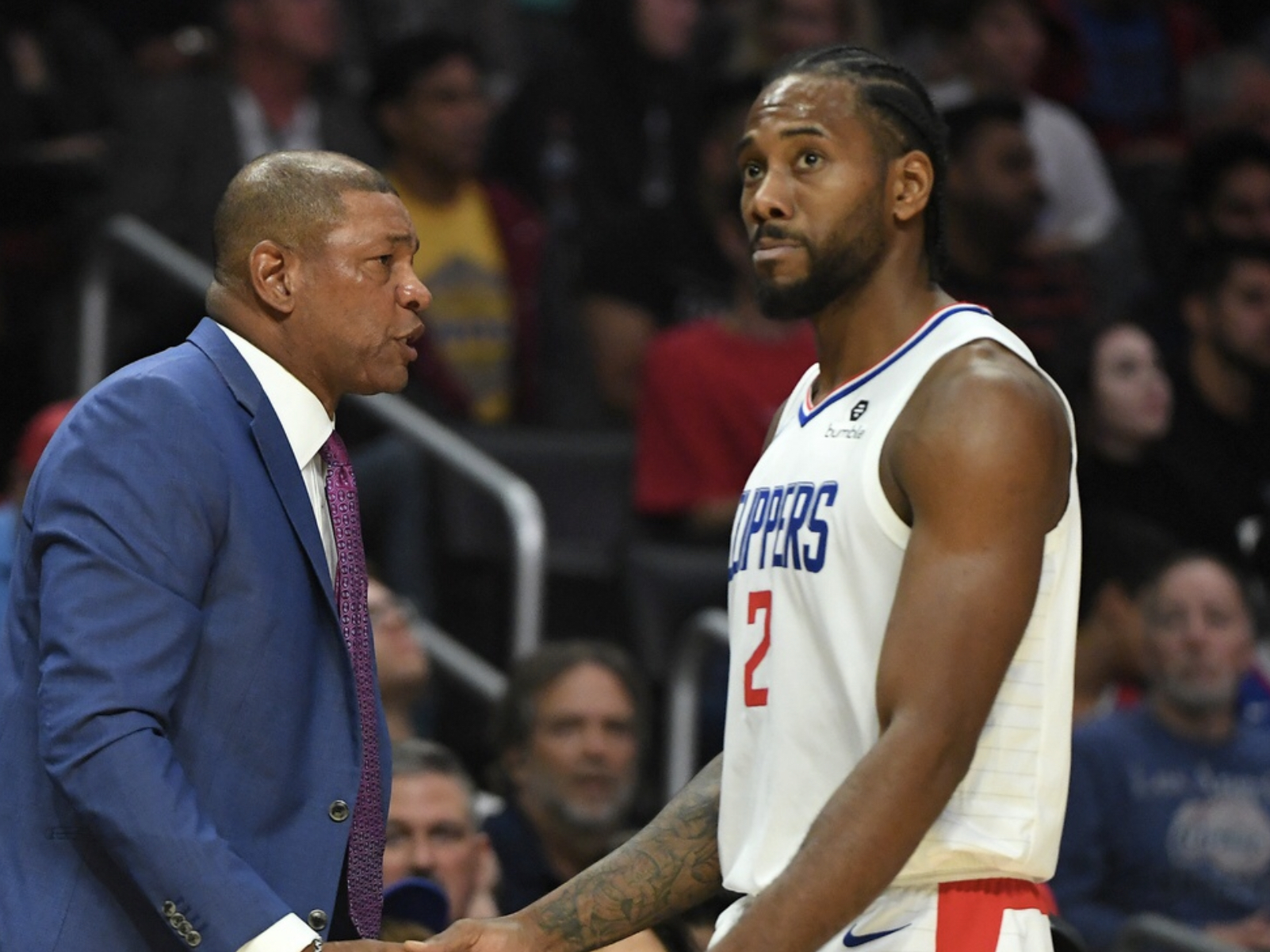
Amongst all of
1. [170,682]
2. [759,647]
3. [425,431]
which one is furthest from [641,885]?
[425,431]

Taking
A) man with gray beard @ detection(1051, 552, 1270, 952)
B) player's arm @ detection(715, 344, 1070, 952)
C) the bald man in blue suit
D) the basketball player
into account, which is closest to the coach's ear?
the bald man in blue suit

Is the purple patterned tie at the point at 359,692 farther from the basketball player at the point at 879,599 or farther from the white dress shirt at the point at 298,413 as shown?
the basketball player at the point at 879,599

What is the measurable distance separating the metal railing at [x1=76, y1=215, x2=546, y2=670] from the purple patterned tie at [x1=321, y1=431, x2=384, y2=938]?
10.7ft

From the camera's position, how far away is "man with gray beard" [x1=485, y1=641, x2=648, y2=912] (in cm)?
557

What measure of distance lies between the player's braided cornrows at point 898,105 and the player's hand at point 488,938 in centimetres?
109

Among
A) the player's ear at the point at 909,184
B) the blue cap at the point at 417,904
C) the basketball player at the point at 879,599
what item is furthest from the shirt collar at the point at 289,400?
the blue cap at the point at 417,904

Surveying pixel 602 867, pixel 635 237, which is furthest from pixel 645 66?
pixel 602 867

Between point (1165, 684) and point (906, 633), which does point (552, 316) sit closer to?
point (1165, 684)

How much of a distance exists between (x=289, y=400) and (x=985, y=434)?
920 millimetres

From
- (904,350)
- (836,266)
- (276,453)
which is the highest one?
(836,266)

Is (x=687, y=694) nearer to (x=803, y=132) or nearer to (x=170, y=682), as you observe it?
(x=803, y=132)

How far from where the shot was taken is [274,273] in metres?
2.91

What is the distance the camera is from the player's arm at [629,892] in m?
3.14

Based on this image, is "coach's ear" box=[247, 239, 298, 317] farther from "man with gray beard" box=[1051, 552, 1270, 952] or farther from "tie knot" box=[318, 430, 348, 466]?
"man with gray beard" box=[1051, 552, 1270, 952]
